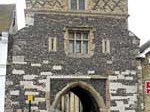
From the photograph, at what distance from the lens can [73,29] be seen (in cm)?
2528

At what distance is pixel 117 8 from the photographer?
2578 centimetres

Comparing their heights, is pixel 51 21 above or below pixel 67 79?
above

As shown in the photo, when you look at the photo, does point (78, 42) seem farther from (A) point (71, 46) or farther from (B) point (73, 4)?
(B) point (73, 4)

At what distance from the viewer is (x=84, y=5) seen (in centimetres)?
2580

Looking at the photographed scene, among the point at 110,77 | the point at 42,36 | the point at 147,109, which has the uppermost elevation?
the point at 42,36

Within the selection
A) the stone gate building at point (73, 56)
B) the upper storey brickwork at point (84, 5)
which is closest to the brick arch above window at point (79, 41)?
the stone gate building at point (73, 56)

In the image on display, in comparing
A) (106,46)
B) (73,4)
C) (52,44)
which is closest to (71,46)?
(52,44)

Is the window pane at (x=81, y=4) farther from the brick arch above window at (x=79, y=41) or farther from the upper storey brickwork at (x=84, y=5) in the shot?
the brick arch above window at (x=79, y=41)

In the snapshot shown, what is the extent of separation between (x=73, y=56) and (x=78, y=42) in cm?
85

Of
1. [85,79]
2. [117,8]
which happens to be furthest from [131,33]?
[85,79]

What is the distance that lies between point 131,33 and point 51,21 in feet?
13.1

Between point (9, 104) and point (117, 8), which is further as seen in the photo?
point (117, 8)

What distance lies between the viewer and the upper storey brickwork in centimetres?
2522

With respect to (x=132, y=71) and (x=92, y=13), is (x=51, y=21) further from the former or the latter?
(x=132, y=71)
